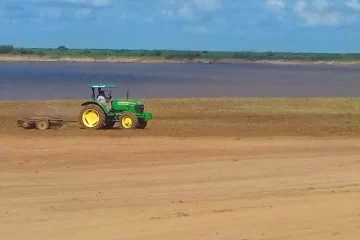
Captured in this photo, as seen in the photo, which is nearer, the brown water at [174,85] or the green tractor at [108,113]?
the green tractor at [108,113]

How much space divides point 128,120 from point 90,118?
3.21ft

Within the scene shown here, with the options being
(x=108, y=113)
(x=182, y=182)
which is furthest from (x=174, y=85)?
(x=182, y=182)

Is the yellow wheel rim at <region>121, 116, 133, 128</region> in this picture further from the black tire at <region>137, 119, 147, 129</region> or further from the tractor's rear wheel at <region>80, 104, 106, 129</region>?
the tractor's rear wheel at <region>80, 104, 106, 129</region>

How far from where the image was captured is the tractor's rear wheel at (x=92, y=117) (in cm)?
2005

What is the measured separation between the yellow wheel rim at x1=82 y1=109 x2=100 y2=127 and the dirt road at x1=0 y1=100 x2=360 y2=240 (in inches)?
22.3

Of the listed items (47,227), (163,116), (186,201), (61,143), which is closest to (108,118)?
(61,143)

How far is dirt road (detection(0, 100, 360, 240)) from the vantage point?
9.85 metres

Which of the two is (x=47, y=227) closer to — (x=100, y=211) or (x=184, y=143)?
(x=100, y=211)

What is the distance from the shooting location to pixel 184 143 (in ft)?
59.3

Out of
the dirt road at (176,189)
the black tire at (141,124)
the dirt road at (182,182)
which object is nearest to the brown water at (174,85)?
the black tire at (141,124)

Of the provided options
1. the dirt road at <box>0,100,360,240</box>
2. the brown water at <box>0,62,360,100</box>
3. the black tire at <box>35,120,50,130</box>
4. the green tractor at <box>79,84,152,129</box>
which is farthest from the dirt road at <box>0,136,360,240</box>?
the brown water at <box>0,62,360,100</box>

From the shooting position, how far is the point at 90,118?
20.4 m

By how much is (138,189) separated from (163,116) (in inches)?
508

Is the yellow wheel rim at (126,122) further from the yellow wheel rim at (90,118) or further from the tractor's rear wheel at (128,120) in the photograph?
the yellow wheel rim at (90,118)
